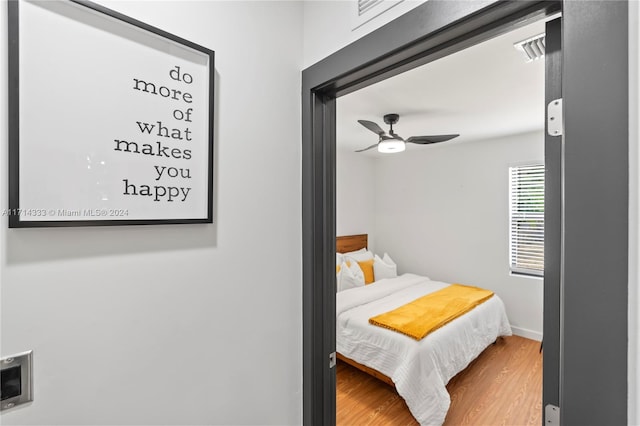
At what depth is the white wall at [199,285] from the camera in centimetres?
74

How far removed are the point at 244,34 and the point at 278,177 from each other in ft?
1.63

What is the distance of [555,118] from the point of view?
0.74m

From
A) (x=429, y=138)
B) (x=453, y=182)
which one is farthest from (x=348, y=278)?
(x=453, y=182)

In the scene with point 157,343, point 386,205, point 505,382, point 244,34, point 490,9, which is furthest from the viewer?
point 386,205

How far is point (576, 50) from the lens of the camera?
626 mm

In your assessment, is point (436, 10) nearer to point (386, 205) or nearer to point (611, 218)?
point (611, 218)

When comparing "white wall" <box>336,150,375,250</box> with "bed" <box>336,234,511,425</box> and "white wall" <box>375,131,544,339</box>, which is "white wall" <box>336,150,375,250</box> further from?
"bed" <box>336,234,511,425</box>

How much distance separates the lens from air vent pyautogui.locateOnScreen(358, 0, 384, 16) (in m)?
0.97

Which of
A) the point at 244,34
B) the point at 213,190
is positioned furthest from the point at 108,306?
the point at 244,34

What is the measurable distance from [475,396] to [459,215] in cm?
229

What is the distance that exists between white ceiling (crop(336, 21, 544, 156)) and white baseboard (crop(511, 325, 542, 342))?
2281 mm

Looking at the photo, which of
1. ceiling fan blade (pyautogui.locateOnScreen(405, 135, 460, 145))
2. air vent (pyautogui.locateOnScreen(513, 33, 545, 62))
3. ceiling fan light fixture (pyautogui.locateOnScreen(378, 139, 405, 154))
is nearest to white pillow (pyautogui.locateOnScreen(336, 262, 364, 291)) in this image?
ceiling fan light fixture (pyautogui.locateOnScreen(378, 139, 405, 154))

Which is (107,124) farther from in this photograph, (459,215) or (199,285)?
(459,215)

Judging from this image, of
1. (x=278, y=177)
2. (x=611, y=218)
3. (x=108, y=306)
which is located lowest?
(x=108, y=306)
